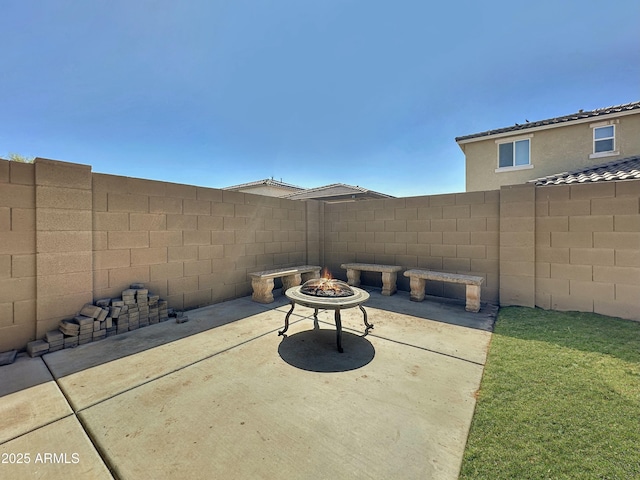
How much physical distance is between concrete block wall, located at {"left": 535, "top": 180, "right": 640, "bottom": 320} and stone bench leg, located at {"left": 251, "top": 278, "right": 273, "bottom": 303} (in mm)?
5029

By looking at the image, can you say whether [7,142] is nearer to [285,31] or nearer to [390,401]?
[285,31]

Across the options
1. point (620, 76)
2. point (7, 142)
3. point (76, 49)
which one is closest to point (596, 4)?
point (620, 76)

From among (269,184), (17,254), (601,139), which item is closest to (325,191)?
(269,184)

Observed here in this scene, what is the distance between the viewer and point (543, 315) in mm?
4324

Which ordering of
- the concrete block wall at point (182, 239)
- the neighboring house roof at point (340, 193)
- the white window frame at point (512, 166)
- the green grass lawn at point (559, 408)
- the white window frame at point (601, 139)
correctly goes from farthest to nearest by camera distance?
the neighboring house roof at point (340, 193) → the white window frame at point (512, 166) → the white window frame at point (601, 139) → the concrete block wall at point (182, 239) → the green grass lawn at point (559, 408)

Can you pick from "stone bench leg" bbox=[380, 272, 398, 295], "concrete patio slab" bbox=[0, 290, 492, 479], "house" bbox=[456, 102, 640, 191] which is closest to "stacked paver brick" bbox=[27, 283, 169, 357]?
"concrete patio slab" bbox=[0, 290, 492, 479]

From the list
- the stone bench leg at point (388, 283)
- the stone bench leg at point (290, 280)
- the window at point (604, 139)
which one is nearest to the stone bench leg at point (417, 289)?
the stone bench leg at point (388, 283)

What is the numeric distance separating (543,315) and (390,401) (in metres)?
3.72

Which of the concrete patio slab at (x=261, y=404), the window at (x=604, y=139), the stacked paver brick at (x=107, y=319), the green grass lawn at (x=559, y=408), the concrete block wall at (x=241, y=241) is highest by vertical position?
the window at (x=604, y=139)

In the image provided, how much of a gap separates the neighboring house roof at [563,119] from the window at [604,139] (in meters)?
0.51

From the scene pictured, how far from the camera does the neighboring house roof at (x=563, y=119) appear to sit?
835 cm

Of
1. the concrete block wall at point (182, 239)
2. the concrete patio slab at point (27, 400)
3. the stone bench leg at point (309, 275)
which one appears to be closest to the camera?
the concrete patio slab at point (27, 400)

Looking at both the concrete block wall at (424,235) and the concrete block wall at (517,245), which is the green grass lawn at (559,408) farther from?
the concrete block wall at (424,235)

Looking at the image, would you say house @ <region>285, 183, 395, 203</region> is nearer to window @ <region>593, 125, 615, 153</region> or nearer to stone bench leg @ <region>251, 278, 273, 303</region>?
stone bench leg @ <region>251, 278, 273, 303</region>
